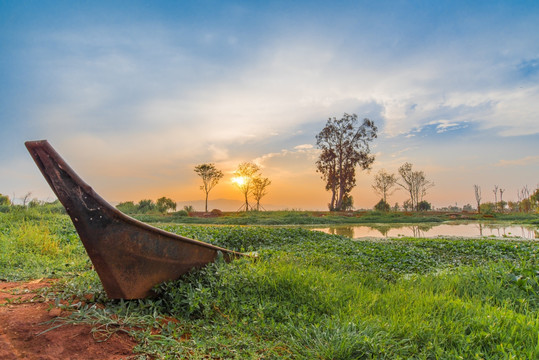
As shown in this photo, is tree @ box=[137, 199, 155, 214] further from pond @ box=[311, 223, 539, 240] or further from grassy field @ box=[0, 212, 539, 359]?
grassy field @ box=[0, 212, 539, 359]

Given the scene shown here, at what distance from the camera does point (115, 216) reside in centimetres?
248

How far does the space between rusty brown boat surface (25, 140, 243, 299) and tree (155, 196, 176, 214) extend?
22875mm

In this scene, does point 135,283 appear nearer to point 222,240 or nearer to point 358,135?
point 222,240

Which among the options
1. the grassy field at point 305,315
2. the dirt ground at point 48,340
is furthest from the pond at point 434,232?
the dirt ground at point 48,340

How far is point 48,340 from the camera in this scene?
85.2 inches

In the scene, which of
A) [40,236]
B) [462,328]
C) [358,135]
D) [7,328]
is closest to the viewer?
[7,328]

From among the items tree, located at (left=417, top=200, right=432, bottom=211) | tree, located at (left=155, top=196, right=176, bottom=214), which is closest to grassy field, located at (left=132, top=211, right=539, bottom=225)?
tree, located at (left=155, top=196, right=176, bottom=214)

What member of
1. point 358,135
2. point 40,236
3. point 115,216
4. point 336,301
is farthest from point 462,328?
point 358,135

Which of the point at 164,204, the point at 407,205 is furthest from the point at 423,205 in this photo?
the point at 164,204

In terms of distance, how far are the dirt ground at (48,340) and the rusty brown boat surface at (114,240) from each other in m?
0.42

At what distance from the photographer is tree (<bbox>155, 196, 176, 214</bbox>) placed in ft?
82.0

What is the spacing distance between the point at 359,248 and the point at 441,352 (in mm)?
4499

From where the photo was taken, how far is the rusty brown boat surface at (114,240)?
2.26 meters

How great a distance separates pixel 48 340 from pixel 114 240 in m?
0.74
